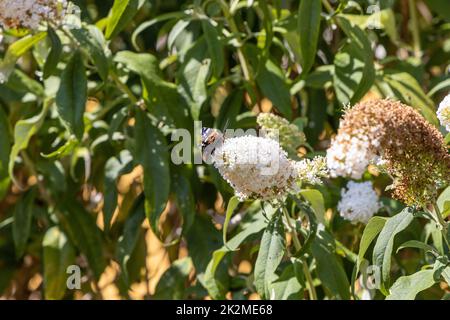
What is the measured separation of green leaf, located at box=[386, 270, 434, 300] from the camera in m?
1.42

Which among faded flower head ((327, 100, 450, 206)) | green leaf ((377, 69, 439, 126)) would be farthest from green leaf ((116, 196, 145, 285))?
faded flower head ((327, 100, 450, 206))

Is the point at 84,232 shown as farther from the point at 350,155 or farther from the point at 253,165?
the point at 350,155

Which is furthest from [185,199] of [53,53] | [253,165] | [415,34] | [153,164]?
[415,34]

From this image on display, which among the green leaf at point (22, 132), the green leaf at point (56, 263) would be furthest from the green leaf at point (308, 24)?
the green leaf at point (56, 263)

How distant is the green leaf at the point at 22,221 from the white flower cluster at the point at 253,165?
3.23ft

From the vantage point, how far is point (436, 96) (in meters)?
2.31

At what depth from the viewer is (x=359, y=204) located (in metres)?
1.72

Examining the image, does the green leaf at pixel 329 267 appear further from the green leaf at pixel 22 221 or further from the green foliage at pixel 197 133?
the green leaf at pixel 22 221

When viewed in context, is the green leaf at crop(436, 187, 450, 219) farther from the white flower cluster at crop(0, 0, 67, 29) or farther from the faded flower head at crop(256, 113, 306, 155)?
the white flower cluster at crop(0, 0, 67, 29)

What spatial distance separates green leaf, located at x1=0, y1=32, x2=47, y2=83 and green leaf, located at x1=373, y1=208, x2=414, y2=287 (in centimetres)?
82

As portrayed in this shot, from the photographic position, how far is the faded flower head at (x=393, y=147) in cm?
122

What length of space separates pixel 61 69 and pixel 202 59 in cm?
32
